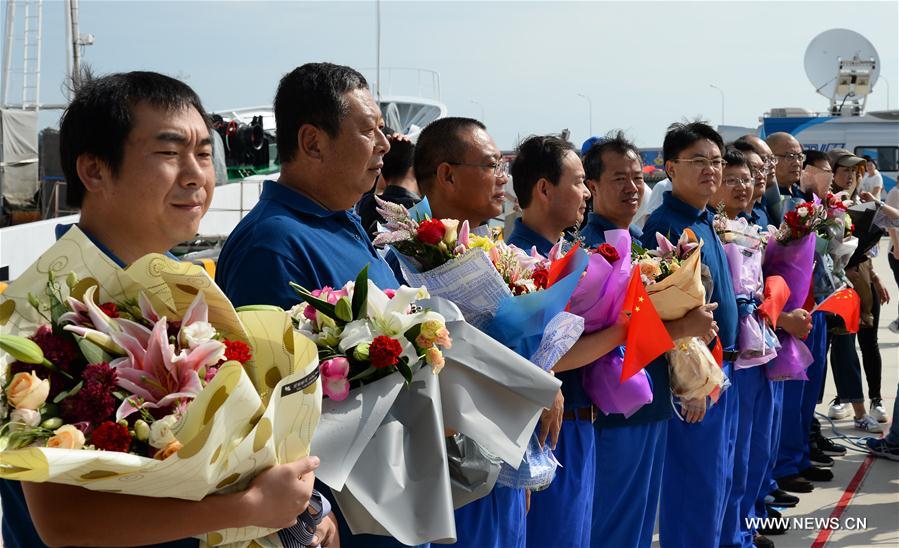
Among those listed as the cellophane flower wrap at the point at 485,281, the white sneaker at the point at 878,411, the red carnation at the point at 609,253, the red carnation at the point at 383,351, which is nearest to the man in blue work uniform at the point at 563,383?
the red carnation at the point at 609,253

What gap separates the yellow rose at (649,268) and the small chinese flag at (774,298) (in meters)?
1.45

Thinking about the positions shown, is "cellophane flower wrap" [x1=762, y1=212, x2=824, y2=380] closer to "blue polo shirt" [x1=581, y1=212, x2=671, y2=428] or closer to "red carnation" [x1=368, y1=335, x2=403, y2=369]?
"blue polo shirt" [x1=581, y1=212, x2=671, y2=428]

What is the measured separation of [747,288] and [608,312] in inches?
71.7

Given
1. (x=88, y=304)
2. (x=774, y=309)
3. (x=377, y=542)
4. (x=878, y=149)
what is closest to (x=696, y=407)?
(x=774, y=309)

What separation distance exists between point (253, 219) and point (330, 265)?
0.28m

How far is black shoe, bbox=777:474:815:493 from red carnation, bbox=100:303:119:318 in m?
5.69

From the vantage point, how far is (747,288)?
5.19 metres

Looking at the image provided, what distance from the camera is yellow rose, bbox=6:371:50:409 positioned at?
5.13ft

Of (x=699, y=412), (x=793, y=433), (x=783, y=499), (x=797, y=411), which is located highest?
(x=699, y=412)

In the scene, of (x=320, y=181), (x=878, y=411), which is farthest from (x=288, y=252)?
(x=878, y=411)

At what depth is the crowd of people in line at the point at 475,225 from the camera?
Result: 1874 mm

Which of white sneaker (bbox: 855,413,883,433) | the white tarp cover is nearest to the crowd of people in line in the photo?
white sneaker (bbox: 855,413,883,433)

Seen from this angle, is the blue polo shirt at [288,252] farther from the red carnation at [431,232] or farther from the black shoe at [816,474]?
the black shoe at [816,474]

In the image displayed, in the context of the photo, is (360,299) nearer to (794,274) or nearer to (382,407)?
(382,407)
